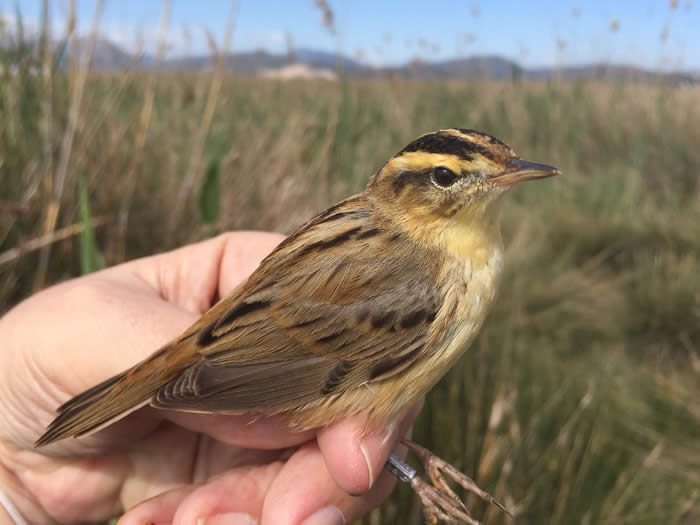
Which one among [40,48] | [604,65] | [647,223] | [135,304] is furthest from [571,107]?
[135,304]

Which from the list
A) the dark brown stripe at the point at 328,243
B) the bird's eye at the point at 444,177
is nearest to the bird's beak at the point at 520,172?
the bird's eye at the point at 444,177

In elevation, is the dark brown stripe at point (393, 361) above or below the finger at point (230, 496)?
above

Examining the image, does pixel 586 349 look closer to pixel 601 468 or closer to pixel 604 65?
pixel 601 468

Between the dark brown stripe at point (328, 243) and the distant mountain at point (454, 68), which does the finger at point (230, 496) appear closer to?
the dark brown stripe at point (328, 243)

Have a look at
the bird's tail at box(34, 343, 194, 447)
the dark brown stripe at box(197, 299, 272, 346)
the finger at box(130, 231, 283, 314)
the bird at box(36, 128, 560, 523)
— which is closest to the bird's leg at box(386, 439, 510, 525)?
the bird at box(36, 128, 560, 523)

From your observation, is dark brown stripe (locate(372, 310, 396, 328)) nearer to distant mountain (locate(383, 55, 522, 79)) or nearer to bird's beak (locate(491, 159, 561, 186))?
bird's beak (locate(491, 159, 561, 186))

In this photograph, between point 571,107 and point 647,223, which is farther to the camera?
point 571,107
